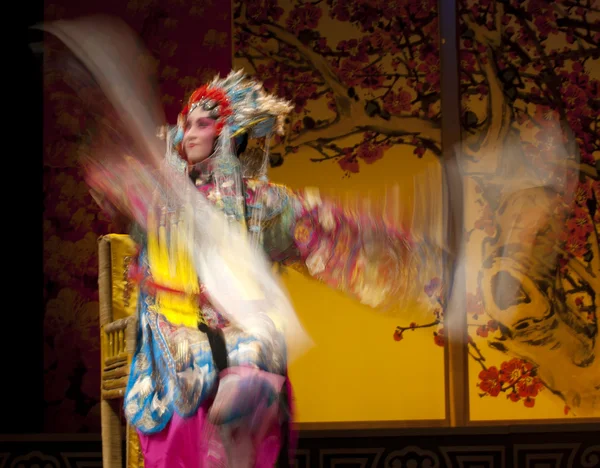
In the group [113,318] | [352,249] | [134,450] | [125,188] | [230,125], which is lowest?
[134,450]

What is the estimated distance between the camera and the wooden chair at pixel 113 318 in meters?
1.87

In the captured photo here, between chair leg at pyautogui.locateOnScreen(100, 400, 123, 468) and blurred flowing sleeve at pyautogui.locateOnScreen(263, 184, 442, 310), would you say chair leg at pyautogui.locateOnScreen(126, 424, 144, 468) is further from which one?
blurred flowing sleeve at pyautogui.locateOnScreen(263, 184, 442, 310)

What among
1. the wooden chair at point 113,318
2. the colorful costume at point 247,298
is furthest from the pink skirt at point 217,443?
the wooden chair at point 113,318

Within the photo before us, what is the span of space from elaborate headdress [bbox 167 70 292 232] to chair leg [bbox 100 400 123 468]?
0.47 m

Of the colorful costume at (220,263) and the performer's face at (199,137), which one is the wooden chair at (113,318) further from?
the performer's face at (199,137)

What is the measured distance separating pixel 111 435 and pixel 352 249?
570mm

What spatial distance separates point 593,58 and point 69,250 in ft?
4.76

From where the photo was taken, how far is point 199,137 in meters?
1.77

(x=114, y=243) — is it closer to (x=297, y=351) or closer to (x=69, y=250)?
(x=297, y=351)

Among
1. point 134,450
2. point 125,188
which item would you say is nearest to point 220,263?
point 125,188

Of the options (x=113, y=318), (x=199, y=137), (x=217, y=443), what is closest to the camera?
(x=217, y=443)

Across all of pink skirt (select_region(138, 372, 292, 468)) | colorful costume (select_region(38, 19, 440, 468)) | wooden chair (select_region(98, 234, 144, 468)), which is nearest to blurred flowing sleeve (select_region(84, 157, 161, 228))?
colorful costume (select_region(38, 19, 440, 468))

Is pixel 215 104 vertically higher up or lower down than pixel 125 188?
higher up

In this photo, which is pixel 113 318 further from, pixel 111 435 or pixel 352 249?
pixel 352 249
